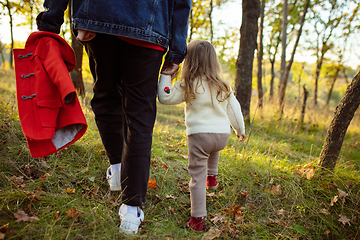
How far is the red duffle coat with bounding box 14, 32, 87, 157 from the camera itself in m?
1.39

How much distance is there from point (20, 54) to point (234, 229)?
2.05 meters

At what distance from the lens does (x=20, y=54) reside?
149 cm

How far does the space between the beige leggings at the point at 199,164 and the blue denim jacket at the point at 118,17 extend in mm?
799

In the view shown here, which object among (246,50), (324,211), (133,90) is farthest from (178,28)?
(246,50)

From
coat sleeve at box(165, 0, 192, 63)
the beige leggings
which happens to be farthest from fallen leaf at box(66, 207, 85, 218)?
coat sleeve at box(165, 0, 192, 63)

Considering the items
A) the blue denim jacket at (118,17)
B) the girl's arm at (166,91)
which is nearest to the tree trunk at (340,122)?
the girl's arm at (166,91)

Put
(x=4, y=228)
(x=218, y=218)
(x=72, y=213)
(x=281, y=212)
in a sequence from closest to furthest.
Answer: (x=4, y=228) < (x=72, y=213) < (x=218, y=218) < (x=281, y=212)

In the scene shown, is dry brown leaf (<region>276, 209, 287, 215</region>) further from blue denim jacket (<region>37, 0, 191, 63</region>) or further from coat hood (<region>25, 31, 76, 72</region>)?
coat hood (<region>25, 31, 76, 72</region>)

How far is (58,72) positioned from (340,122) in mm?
2829

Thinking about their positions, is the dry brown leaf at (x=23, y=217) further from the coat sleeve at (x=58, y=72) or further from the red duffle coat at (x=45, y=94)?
the coat sleeve at (x=58, y=72)

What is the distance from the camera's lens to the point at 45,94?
1.44 m

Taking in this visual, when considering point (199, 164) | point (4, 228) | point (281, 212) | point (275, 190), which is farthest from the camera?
point (275, 190)

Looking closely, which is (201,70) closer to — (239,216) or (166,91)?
(166,91)

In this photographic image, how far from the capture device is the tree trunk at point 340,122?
245 cm
